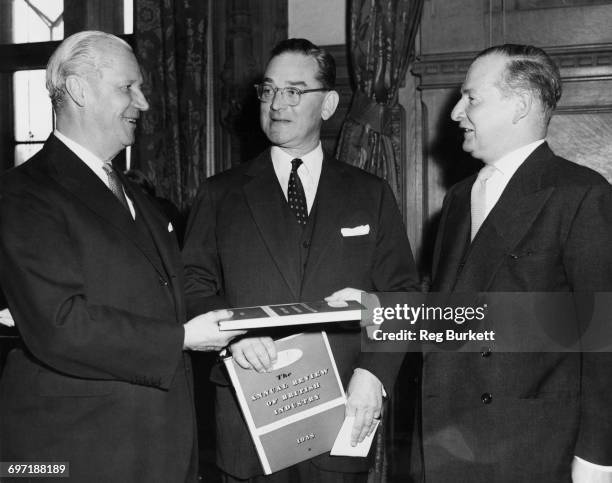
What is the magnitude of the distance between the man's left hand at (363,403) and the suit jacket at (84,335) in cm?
56

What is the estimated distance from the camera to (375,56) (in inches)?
160

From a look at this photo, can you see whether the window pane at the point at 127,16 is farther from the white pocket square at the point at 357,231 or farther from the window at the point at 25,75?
the white pocket square at the point at 357,231

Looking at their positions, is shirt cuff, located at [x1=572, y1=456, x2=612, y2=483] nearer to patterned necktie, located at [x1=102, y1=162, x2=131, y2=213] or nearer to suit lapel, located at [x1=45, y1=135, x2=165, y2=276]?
suit lapel, located at [x1=45, y1=135, x2=165, y2=276]

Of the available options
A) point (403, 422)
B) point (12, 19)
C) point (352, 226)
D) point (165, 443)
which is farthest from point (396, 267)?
point (12, 19)

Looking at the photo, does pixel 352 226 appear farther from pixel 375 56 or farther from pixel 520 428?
pixel 375 56

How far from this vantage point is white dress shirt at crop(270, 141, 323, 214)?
8.51 feet

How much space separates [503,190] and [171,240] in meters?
1.08

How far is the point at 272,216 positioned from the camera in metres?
2.49

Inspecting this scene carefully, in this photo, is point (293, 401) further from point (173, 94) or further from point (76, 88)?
point (173, 94)

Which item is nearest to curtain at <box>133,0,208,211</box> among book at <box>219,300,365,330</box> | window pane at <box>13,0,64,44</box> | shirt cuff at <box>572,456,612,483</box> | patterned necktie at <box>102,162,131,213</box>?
window pane at <box>13,0,64,44</box>

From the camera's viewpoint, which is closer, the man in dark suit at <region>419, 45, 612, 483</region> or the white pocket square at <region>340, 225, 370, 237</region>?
the man in dark suit at <region>419, 45, 612, 483</region>

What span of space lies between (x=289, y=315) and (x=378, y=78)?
2533 mm

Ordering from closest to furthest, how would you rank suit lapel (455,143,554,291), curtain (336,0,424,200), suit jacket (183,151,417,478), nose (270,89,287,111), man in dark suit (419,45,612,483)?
man in dark suit (419,45,612,483), suit lapel (455,143,554,291), suit jacket (183,151,417,478), nose (270,89,287,111), curtain (336,0,424,200)

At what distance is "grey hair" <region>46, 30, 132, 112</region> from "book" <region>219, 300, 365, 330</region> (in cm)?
84
